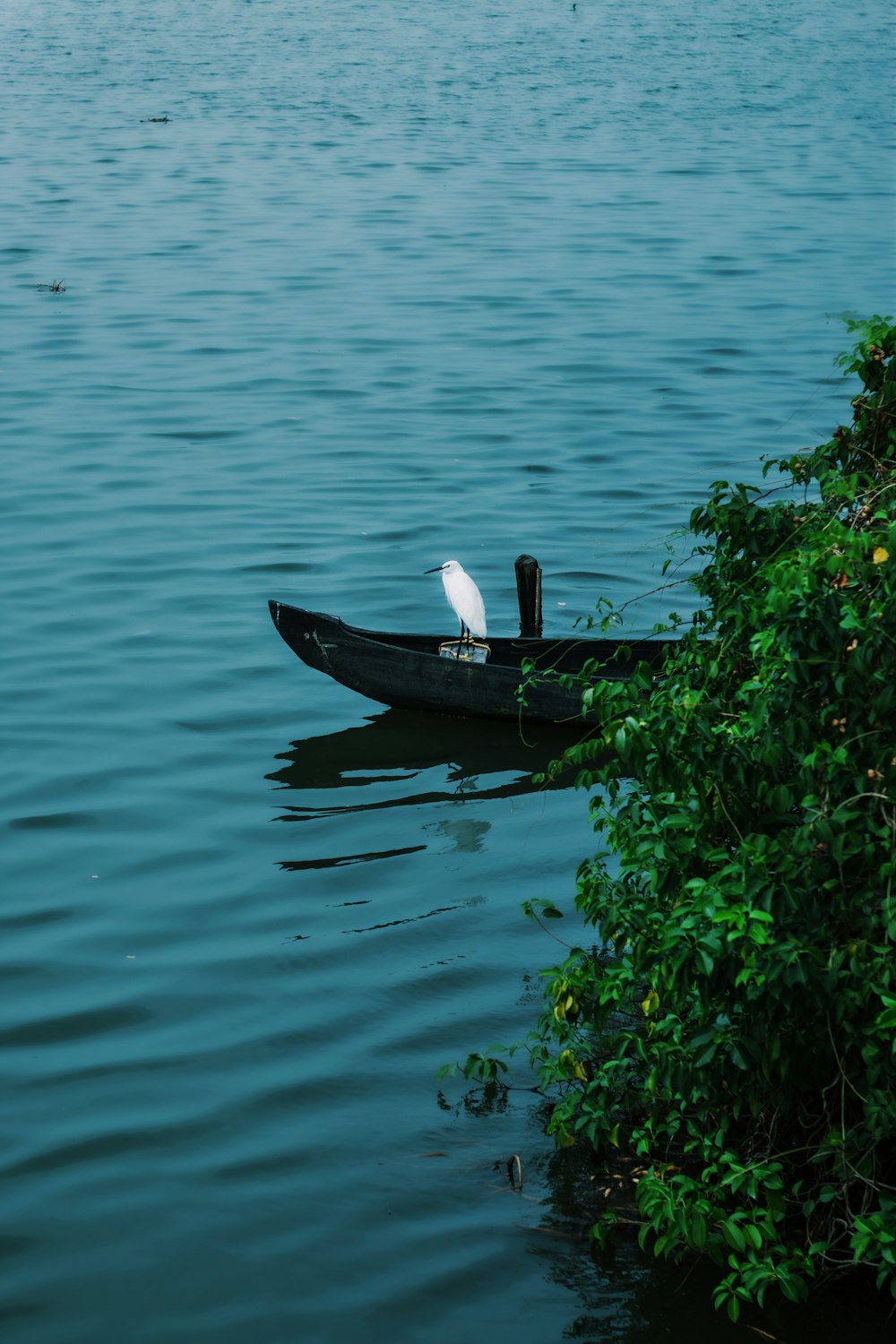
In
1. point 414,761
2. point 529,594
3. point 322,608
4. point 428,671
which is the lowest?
point 414,761

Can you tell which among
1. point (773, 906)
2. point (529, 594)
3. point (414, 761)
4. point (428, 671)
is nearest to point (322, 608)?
point (529, 594)

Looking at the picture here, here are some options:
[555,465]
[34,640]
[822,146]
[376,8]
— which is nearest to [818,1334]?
[34,640]

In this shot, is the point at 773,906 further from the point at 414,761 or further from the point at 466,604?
the point at 466,604

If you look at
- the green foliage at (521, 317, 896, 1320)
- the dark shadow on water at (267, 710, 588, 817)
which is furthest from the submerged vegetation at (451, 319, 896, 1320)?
the dark shadow on water at (267, 710, 588, 817)

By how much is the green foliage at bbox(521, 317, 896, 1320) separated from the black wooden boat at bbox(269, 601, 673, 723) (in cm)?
491

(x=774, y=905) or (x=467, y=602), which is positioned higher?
(x=467, y=602)

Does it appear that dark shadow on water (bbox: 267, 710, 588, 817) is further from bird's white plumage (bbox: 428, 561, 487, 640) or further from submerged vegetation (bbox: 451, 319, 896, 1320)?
submerged vegetation (bbox: 451, 319, 896, 1320)

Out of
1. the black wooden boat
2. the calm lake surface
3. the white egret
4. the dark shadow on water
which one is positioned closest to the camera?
the calm lake surface

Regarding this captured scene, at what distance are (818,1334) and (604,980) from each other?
1.45 metres

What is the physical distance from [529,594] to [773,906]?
7.37 m

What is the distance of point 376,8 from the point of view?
67.6 meters

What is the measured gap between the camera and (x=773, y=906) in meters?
5.19

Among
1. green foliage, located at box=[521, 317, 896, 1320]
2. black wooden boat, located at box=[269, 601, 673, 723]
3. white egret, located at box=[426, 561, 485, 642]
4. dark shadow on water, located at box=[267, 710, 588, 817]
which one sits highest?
white egret, located at box=[426, 561, 485, 642]

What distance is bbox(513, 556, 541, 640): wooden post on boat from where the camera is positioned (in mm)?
12258
